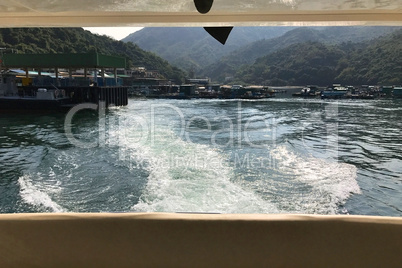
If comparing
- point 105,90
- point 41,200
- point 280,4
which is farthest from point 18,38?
point 280,4

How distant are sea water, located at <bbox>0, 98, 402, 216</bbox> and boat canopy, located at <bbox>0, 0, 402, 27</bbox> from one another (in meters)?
3.14

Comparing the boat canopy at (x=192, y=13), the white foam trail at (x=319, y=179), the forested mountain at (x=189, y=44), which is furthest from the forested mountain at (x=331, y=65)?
the boat canopy at (x=192, y=13)

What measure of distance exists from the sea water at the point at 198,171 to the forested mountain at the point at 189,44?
198 feet

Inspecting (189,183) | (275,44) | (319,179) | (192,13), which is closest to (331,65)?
(275,44)

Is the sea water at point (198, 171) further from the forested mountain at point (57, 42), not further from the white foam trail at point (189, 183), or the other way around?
the forested mountain at point (57, 42)

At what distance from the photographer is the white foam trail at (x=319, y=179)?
5.06m

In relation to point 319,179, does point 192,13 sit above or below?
A: above

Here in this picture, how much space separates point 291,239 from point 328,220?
0.18m

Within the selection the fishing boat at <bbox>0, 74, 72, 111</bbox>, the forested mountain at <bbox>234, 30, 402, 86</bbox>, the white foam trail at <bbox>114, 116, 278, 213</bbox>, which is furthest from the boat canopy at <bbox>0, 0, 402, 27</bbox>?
the forested mountain at <bbox>234, 30, 402, 86</bbox>

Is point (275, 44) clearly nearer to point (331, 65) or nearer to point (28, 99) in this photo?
point (331, 65)

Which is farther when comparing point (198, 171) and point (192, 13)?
point (198, 171)

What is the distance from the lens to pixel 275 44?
72188 mm

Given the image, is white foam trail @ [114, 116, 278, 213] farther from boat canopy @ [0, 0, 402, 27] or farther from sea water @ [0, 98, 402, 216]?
boat canopy @ [0, 0, 402, 27]

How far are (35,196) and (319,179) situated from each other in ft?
Result: 18.1
